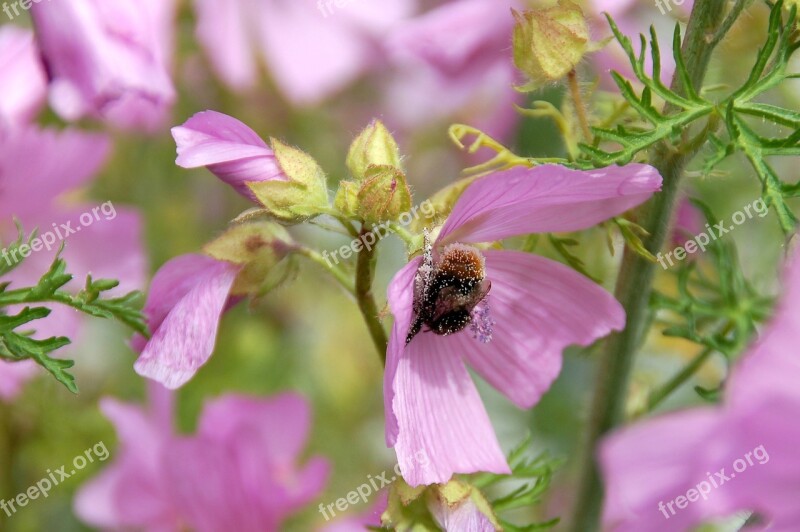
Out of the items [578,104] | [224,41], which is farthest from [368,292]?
[224,41]

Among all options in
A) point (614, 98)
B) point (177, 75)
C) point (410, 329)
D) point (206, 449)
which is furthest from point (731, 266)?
point (177, 75)

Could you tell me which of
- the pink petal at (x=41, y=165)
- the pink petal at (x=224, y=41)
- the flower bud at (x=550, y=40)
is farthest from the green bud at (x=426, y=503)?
the pink petal at (x=224, y=41)

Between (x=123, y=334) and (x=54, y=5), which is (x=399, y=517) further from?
(x=123, y=334)

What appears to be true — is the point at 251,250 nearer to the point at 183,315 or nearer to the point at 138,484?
the point at 183,315

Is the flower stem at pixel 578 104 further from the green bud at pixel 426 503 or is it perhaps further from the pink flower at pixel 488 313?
the green bud at pixel 426 503

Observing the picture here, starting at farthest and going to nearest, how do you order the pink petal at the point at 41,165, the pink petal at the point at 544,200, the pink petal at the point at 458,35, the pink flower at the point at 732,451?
the pink petal at the point at 458,35 < the pink petal at the point at 41,165 < the pink petal at the point at 544,200 < the pink flower at the point at 732,451

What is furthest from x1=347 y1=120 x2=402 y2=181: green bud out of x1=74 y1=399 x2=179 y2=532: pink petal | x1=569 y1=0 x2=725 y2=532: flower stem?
x1=74 y1=399 x2=179 y2=532: pink petal

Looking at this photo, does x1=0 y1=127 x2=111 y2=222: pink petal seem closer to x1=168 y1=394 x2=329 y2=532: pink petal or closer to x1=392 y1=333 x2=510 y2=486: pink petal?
x1=168 y1=394 x2=329 y2=532: pink petal
